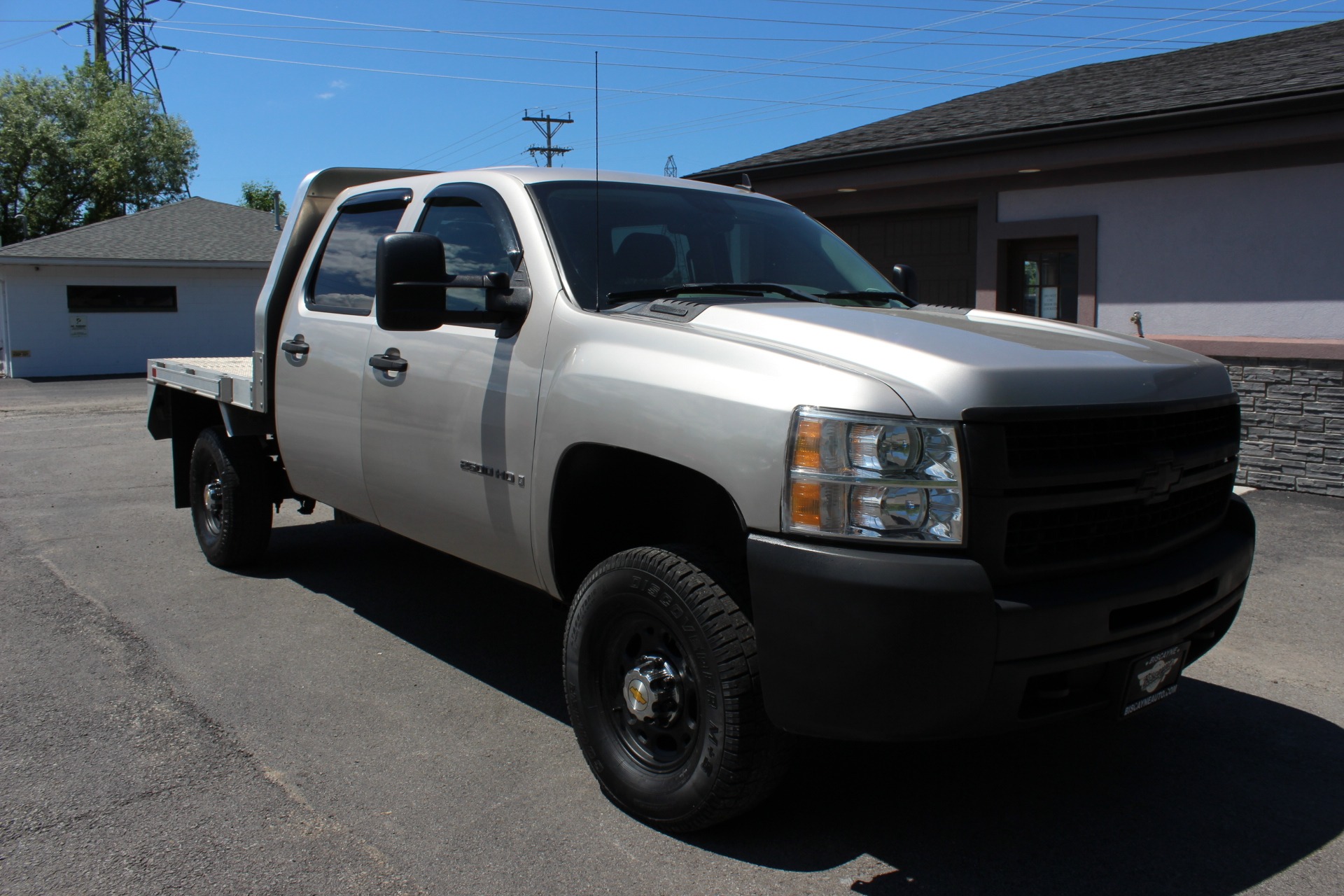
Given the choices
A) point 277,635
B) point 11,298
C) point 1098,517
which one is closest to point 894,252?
point 277,635

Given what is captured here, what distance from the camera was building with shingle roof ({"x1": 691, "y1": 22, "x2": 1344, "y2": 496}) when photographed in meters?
8.72

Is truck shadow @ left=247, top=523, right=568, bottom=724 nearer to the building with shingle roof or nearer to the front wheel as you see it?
the front wheel

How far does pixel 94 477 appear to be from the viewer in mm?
10102

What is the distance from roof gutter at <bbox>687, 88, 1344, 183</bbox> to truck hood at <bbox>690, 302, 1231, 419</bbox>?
20.1 ft

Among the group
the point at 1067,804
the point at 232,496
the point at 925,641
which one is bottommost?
the point at 1067,804

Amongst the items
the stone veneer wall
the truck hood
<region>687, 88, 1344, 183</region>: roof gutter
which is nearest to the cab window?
the truck hood

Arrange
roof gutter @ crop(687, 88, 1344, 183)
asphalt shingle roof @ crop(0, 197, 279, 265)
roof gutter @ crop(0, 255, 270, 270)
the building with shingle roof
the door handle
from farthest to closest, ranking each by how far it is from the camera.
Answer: asphalt shingle roof @ crop(0, 197, 279, 265)
roof gutter @ crop(0, 255, 270, 270)
the building with shingle roof
roof gutter @ crop(687, 88, 1344, 183)
the door handle

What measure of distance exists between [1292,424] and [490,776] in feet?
25.3

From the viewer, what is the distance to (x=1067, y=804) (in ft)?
11.3

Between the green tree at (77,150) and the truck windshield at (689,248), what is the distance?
47.2 metres

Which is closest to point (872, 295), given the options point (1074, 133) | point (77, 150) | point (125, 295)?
point (1074, 133)

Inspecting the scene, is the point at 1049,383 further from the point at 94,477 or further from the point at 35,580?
the point at 94,477

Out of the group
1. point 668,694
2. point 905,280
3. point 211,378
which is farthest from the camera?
point 211,378

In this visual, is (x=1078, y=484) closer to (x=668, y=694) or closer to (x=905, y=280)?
(x=668, y=694)
